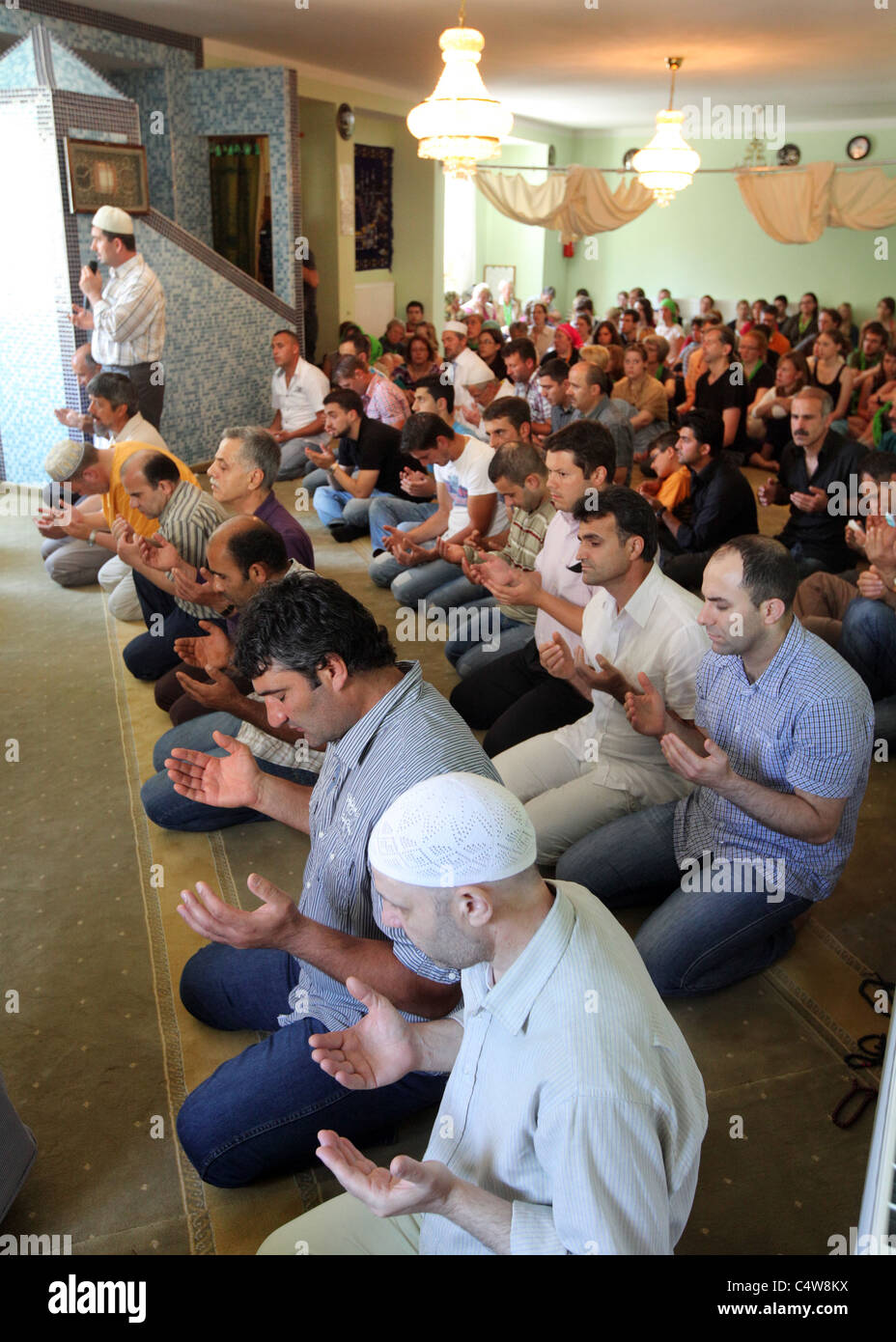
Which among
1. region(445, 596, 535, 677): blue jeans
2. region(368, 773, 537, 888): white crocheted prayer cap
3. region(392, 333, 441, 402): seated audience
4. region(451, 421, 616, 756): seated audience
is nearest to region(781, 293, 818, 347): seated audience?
region(392, 333, 441, 402): seated audience

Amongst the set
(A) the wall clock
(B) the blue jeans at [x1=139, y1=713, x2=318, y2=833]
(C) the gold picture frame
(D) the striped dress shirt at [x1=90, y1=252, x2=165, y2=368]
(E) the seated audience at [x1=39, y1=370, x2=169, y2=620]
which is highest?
(A) the wall clock

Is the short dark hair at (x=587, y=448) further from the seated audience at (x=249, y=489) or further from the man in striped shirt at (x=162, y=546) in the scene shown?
the man in striped shirt at (x=162, y=546)

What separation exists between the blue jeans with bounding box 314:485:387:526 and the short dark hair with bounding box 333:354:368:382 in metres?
0.84

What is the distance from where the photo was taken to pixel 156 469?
13.0 ft

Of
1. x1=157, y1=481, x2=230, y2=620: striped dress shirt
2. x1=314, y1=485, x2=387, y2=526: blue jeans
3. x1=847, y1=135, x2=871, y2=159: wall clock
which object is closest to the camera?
x1=157, y1=481, x2=230, y2=620: striped dress shirt

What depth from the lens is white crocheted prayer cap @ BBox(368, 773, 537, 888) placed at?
4.14ft

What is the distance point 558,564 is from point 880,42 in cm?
648

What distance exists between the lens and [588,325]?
11094 millimetres

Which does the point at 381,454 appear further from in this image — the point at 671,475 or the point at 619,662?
the point at 619,662

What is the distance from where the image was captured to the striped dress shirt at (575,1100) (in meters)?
1.18

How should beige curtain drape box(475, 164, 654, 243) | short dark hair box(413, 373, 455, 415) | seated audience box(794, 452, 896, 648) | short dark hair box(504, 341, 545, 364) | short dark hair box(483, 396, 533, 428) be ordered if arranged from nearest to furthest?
seated audience box(794, 452, 896, 648) < short dark hair box(483, 396, 533, 428) < short dark hair box(413, 373, 455, 415) < short dark hair box(504, 341, 545, 364) < beige curtain drape box(475, 164, 654, 243)

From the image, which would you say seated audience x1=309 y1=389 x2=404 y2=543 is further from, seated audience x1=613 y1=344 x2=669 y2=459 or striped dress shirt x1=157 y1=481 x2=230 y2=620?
seated audience x1=613 y1=344 x2=669 y2=459

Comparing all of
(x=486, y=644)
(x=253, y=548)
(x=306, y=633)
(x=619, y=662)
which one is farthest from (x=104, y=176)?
(x=306, y=633)
